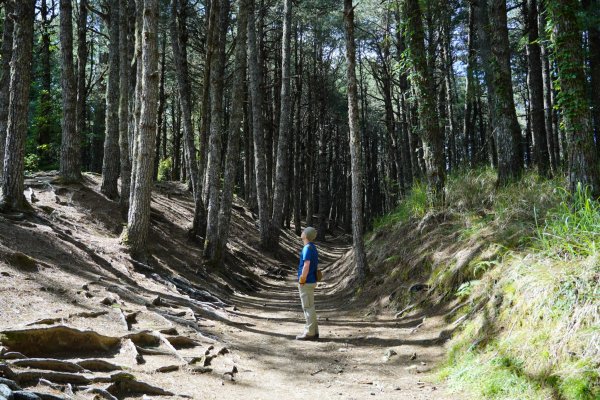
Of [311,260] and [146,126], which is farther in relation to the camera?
[146,126]

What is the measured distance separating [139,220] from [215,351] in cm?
482

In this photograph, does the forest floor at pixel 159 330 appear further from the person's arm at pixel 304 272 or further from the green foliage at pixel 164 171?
the green foliage at pixel 164 171

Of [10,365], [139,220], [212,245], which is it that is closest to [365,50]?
[212,245]

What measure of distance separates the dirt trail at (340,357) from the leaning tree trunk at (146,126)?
3139 mm

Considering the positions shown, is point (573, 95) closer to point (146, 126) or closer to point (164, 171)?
point (146, 126)

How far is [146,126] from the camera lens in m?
10.1

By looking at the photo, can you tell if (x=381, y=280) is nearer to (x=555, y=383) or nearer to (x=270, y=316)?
(x=270, y=316)

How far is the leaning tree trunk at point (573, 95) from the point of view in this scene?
6434 mm

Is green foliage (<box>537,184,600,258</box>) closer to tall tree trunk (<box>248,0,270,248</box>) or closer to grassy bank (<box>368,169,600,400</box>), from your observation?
grassy bank (<box>368,169,600,400</box>)

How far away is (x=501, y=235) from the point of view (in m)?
7.19

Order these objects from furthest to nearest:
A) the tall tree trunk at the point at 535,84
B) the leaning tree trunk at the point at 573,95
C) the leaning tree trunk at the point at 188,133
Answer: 1. the leaning tree trunk at the point at 188,133
2. the tall tree trunk at the point at 535,84
3. the leaning tree trunk at the point at 573,95

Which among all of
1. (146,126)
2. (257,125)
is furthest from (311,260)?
(257,125)

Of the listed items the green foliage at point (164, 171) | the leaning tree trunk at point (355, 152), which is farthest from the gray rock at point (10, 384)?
the green foliage at point (164, 171)

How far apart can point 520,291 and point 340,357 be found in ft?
9.22
